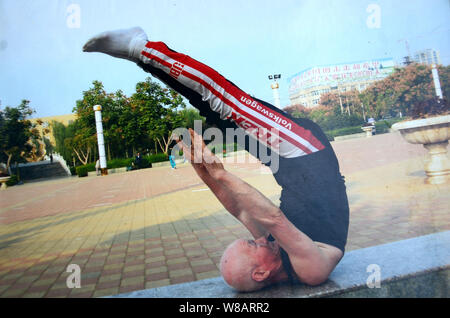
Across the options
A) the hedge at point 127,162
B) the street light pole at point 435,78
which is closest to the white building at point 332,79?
the street light pole at point 435,78

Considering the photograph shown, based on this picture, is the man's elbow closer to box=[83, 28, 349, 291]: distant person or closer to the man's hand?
box=[83, 28, 349, 291]: distant person

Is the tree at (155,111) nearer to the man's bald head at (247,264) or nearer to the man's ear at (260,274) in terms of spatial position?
the man's bald head at (247,264)

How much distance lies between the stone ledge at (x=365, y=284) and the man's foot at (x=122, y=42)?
115 centimetres

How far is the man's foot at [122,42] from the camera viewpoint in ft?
5.23

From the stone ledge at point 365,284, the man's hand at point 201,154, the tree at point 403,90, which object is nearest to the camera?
the man's hand at point 201,154

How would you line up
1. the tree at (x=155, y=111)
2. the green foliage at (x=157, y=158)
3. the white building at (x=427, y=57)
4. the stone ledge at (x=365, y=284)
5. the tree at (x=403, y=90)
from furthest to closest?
1. the white building at (x=427, y=57)
2. the tree at (x=403, y=90)
3. the green foliage at (x=157, y=158)
4. the tree at (x=155, y=111)
5. the stone ledge at (x=365, y=284)

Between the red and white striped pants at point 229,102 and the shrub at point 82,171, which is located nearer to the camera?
the red and white striped pants at point 229,102

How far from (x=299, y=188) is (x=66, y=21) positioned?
1483mm

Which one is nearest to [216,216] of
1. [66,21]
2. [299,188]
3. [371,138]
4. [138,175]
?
[138,175]

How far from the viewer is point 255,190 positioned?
150 cm

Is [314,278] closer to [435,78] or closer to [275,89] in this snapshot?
[275,89]

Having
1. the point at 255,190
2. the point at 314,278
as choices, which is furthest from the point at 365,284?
the point at 255,190

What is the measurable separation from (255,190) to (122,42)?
917 millimetres

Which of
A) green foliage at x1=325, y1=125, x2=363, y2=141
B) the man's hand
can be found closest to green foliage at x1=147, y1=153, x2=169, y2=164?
the man's hand
